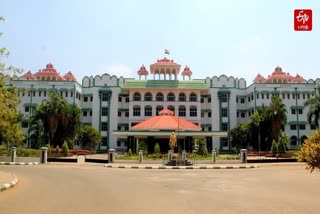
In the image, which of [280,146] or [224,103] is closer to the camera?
[280,146]

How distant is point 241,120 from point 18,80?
4311cm

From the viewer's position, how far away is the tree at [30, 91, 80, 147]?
49562 mm

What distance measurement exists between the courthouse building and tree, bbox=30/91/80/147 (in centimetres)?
1467

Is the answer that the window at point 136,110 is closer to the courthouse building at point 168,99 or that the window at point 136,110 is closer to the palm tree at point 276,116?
the courthouse building at point 168,99

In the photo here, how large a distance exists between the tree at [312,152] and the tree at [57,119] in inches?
1696

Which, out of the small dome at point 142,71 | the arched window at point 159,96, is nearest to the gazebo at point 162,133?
the arched window at point 159,96

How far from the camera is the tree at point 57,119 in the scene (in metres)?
49.6

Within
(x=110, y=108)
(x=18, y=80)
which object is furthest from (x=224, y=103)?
(x=18, y=80)

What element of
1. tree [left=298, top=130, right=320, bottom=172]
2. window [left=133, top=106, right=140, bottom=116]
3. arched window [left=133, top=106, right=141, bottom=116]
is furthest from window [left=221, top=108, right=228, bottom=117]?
tree [left=298, top=130, right=320, bottom=172]

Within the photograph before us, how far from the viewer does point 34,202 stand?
34.1 ft

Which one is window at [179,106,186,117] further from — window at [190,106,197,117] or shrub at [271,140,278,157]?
shrub at [271,140,278,157]

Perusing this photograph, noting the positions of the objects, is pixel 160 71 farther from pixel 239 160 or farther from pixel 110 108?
pixel 239 160

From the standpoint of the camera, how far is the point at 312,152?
9688 mm

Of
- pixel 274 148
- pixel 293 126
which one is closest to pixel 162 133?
pixel 274 148
